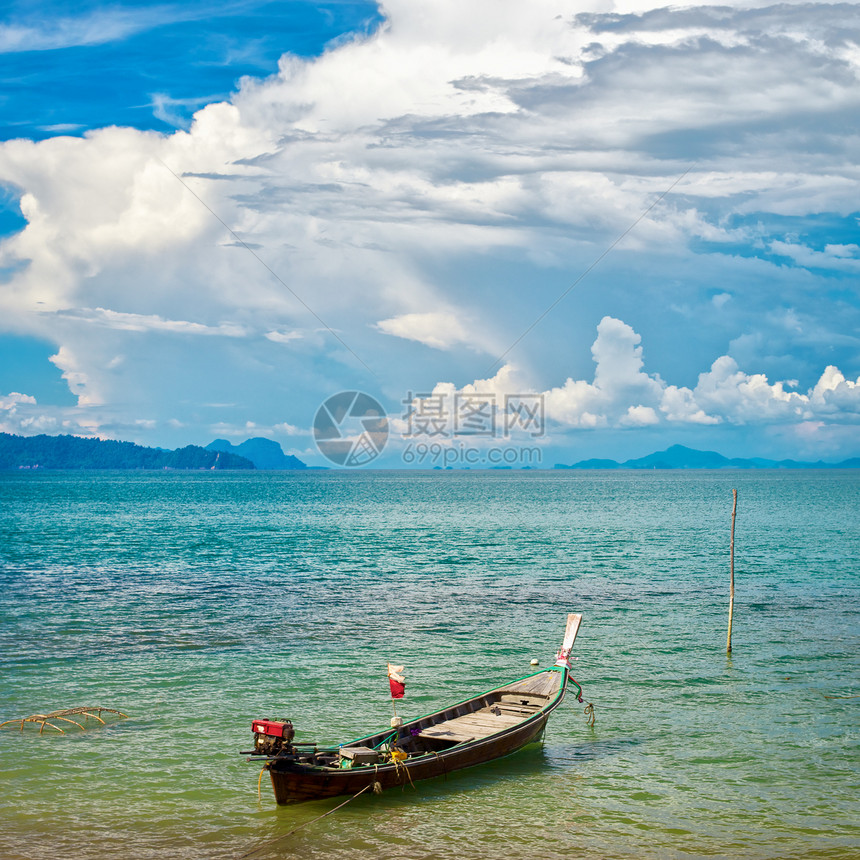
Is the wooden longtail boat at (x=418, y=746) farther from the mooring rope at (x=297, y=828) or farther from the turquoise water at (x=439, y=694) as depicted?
the turquoise water at (x=439, y=694)

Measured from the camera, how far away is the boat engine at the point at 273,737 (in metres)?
13.9

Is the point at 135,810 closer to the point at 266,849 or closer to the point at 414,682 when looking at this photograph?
the point at 266,849

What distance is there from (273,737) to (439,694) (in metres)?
9.10

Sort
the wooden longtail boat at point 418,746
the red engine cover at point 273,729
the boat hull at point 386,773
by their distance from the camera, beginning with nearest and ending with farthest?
the red engine cover at point 273,729 → the wooden longtail boat at point 418,746 → the boat hull at point 386,773

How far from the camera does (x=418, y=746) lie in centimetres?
1641

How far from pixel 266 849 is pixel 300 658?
42.0 ft

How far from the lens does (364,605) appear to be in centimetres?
3650

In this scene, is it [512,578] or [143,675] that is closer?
[143,675]

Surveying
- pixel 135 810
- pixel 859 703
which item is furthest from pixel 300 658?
pixel 859 703

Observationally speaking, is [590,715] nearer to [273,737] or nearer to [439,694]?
[439,694]

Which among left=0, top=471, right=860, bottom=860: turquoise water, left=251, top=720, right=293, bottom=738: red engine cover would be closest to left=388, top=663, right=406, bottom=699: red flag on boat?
left=0, top=471, right=860, bottom=860: turquoise water

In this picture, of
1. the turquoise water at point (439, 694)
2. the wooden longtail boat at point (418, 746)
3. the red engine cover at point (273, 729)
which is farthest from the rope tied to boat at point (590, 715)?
the red engine cover at point (273, 729)

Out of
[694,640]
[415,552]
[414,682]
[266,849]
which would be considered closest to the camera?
[266,849]

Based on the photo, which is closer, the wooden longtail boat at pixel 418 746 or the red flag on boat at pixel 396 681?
the wooden longtail boat at pixel 418 746
